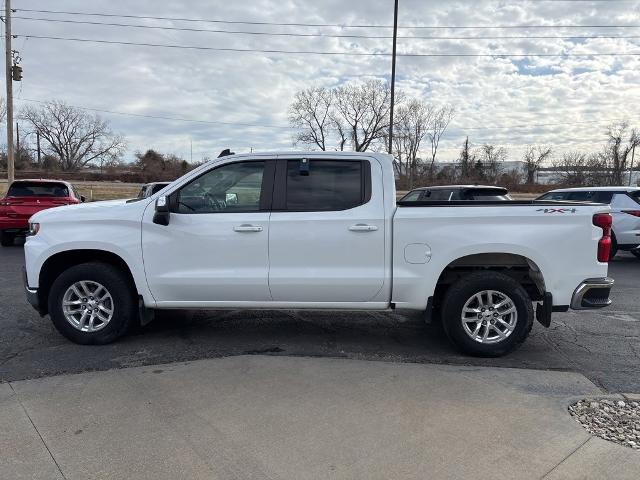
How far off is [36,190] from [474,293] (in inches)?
466

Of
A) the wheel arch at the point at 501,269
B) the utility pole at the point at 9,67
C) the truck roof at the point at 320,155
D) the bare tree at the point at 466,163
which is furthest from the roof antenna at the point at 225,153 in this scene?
the bare tree at the point at 466,163

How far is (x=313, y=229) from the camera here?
189 inches

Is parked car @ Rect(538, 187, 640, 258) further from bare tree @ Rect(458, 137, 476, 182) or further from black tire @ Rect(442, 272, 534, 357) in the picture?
bare tree @ Rect(458, 137, 476, 182)

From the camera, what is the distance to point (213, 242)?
16.0 feet

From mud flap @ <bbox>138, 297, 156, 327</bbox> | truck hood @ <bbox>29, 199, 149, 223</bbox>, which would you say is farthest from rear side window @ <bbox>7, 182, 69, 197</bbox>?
mud flap @ <bbox>138, 297, 156, 327</bbox>

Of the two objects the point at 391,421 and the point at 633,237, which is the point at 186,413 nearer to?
the point at 391,421

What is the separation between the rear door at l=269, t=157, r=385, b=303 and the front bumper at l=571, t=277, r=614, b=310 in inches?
70.7

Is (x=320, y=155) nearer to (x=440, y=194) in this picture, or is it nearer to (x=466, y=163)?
(x=440, y=194)

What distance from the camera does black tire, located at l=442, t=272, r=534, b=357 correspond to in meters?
4.73

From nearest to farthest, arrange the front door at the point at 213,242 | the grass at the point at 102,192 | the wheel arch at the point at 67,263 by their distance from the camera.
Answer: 1. the front door at the point at 213,242
2. the wheel arch at the point at 67,263
3. the grass at the point at 102,192

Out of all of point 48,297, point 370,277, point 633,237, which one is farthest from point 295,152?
point 633,237

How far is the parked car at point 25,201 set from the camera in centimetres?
1227

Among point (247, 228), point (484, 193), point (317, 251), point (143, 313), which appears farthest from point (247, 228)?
point (484, 193)

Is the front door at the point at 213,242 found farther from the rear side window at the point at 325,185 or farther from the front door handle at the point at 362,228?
the front door handle at the point at 362,228
